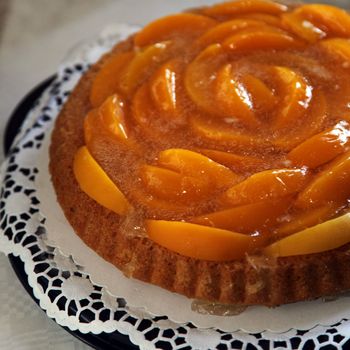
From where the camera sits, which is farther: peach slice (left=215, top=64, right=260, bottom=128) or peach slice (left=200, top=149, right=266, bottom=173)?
peach slice (left=215, top=64, right=260, bottom=128)

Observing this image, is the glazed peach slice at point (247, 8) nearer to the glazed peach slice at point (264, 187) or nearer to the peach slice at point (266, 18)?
the peach slice at point (266, 18)

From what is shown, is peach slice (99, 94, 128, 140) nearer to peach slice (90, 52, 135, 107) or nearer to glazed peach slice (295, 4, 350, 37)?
peach slice (90, 52, 135, 107)

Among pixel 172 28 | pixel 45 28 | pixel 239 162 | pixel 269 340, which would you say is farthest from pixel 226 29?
pixel 45 28

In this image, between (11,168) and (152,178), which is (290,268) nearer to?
(152,178)

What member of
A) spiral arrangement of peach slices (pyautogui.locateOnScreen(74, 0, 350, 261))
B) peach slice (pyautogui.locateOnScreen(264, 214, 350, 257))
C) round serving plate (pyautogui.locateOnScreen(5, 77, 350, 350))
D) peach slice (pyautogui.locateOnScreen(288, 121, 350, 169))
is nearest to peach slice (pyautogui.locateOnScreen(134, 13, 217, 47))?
spiral arrangement of peach slices (pyautogui.locateOnScreen(74, 0, 350, 261))

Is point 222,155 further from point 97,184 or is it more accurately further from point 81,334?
point 81,334

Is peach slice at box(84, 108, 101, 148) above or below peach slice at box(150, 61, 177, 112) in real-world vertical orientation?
below

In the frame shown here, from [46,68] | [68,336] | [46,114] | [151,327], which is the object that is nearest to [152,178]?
[151,327]

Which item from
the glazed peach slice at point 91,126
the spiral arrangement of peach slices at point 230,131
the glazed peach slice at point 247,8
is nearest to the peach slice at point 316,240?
the spiral arrangement of peach slices at point 230,131
